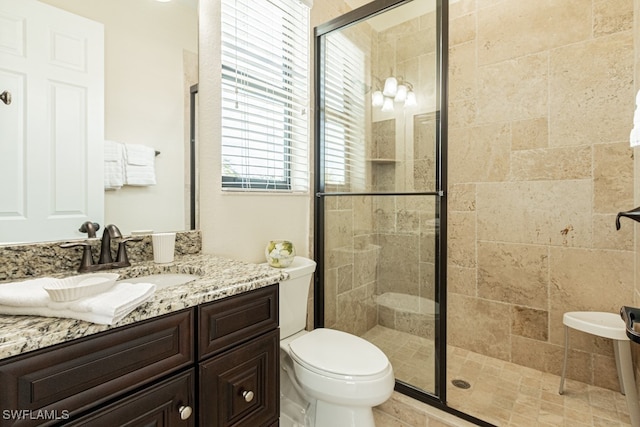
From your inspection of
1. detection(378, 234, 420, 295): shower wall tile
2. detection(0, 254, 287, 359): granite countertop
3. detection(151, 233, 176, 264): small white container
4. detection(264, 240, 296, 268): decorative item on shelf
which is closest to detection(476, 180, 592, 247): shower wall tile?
detection(378, 234, 420, 295): shower wall tile

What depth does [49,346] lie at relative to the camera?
0.65 meters

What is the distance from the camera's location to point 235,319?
102 centimetres

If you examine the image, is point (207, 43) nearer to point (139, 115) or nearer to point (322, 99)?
point (139, 115)

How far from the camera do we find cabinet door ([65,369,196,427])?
0.74 m

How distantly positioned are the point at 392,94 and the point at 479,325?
1770 millimetres

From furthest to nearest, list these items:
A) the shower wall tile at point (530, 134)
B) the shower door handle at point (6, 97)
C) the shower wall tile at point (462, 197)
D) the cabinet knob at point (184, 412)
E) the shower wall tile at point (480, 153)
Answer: the shower wall tile at point (462, 197), the shower wall tile at point (480, 153), the shower wall tile at point (530, 134), the shower door handle at point (6, 97), the cabinet knob at point (184, 412)

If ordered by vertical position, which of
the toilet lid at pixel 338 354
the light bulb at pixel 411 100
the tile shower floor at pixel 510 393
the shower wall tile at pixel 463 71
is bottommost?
the tile shower floor at pixel 510 393

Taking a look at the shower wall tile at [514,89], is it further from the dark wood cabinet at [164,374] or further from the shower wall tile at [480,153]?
the dark wood cabinet at [164,374]

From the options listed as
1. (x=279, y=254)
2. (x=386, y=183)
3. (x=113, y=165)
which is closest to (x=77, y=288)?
(x=113, y=165)

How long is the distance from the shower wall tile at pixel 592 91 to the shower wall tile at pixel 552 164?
0.06 m

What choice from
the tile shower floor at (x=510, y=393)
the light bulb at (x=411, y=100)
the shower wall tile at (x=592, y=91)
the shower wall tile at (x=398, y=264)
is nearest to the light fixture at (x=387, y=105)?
the light bulb at (x=411, y=100)

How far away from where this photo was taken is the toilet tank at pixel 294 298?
1604 millimetres

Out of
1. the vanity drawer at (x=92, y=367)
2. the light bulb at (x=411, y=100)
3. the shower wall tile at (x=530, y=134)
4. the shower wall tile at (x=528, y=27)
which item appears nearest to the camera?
the vanity drawer at (x=92, y=367)

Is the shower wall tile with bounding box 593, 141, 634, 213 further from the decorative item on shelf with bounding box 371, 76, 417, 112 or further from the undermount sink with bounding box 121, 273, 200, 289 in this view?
the undermount sink with bounding box 121, 273, 200, 289
